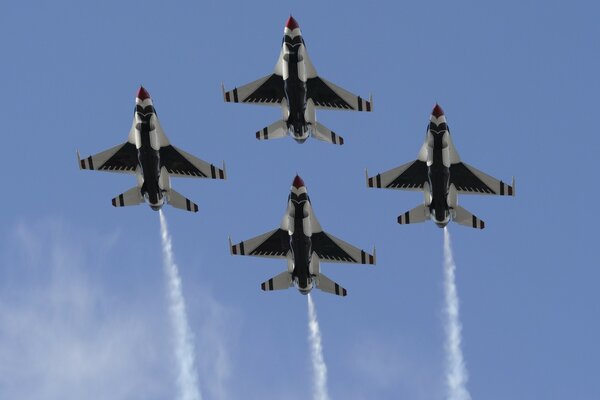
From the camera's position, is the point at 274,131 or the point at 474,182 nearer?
the point at 474,182

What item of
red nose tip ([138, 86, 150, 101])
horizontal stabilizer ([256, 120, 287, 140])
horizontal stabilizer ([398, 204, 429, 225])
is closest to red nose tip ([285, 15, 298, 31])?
horizontal stabilizer ([256, 120, 287, 140])

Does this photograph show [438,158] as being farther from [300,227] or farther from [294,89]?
[294,89]

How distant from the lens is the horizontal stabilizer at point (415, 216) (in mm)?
125644

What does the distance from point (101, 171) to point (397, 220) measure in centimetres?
2180

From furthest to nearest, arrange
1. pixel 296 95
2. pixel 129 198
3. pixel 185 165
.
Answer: pixel 185 165, pixel 296 95, pixel 129 198

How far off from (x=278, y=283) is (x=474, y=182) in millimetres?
16024

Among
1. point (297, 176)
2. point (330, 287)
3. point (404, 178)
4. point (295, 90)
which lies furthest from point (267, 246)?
point (295, 90)

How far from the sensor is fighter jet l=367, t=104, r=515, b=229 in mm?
122000

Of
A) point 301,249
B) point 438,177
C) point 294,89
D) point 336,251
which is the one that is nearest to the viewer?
point 301,249

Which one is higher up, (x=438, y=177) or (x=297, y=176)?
(x=297, y=176)

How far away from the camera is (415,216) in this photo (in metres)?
126

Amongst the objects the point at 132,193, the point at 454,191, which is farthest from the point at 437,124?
the point at 132,193

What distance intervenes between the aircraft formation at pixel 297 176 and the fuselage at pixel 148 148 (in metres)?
0.07

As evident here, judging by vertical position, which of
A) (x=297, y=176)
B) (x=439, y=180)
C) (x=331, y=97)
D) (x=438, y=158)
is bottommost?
(x=439, y=180)
